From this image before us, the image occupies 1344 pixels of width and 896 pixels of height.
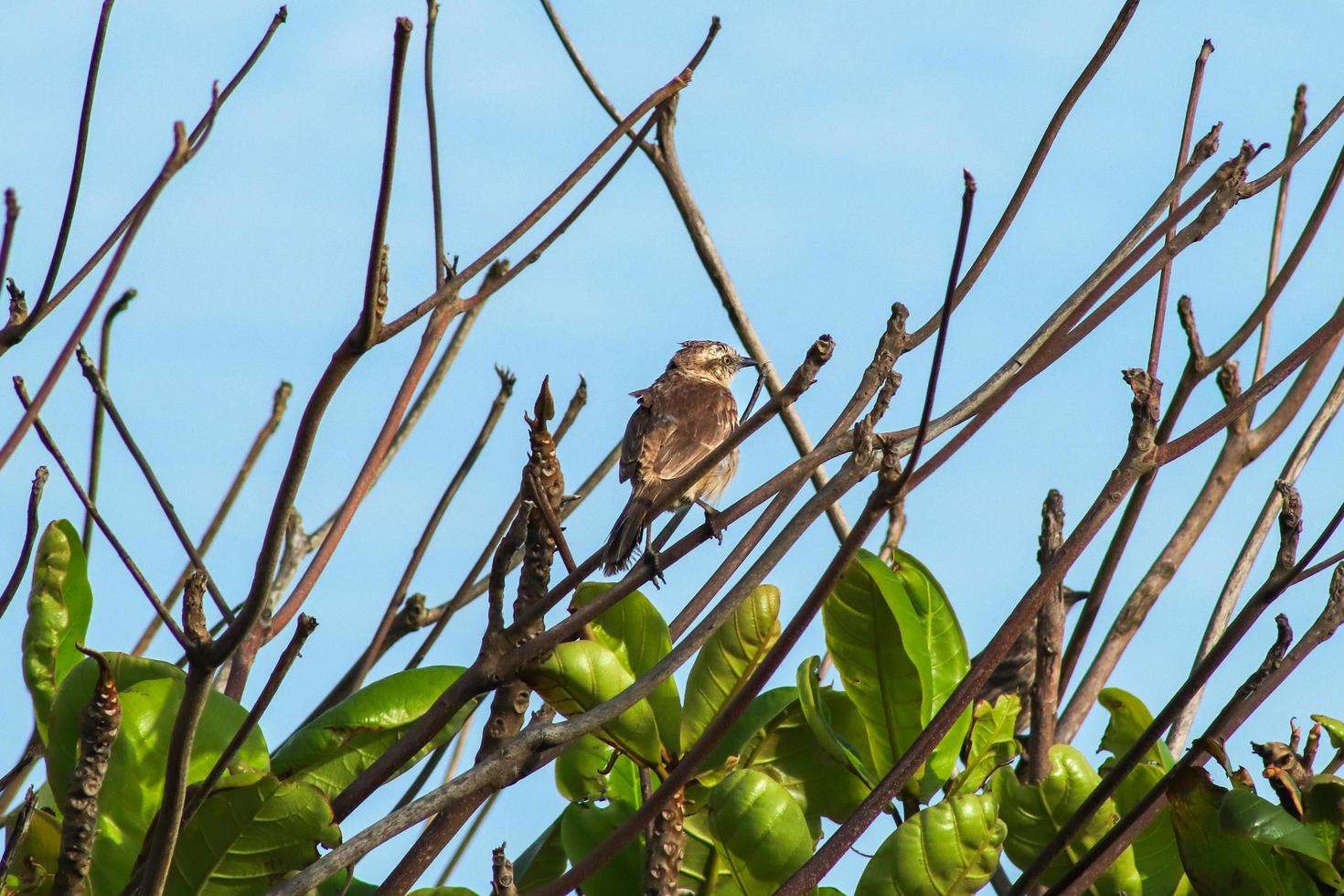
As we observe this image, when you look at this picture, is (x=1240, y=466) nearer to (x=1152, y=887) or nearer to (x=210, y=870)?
(x=1152, y=887)

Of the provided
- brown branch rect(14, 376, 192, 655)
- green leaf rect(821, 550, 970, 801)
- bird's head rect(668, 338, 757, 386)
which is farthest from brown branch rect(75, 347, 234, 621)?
bird's head rect(668, 338, 757, 386)

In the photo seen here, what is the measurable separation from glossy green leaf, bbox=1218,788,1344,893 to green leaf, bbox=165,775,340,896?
1.90 meters

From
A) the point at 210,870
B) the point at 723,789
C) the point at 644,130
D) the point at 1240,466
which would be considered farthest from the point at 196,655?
the point at 1240,466

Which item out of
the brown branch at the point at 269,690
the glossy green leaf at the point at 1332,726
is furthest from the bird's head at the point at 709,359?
the brown branch at the point at 269,690

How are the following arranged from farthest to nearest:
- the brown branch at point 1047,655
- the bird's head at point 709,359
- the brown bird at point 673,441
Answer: the bird's head at point 709,359, the brown bird at point 673,441, the brown branch at point 1047,655

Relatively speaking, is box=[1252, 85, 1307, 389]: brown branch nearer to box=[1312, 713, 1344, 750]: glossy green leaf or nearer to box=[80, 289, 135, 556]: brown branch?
box=[1312, 713, 1344, 750]: glossy green leaf

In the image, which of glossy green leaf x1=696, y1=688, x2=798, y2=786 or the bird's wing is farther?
the bird's wing

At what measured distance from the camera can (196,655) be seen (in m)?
2.49

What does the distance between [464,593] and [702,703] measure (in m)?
1.69

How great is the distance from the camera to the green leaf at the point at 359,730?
346cm

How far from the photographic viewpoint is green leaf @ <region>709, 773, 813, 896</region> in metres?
3.34

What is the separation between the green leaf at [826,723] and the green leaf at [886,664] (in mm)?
38

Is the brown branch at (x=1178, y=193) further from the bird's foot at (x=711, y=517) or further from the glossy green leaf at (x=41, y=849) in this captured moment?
the glossy green leaf at (x=41, y=849)

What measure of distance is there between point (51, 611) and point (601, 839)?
1476mm
